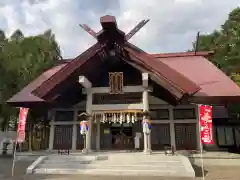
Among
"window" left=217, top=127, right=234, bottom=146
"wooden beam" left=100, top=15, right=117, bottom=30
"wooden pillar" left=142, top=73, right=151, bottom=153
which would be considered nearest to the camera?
"wooden beam" left=100, top=15, right=117, bottom=30

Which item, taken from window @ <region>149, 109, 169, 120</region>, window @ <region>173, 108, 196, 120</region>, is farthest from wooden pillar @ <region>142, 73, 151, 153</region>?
window @ <region>173, 108, 196, 120</region>

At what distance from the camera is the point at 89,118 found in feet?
42.7

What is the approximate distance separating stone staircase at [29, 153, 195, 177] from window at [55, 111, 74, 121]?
4.34m

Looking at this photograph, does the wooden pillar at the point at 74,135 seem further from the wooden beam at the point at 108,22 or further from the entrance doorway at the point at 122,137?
the wooden beam at the point at 108,22

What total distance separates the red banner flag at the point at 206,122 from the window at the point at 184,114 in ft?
15.1

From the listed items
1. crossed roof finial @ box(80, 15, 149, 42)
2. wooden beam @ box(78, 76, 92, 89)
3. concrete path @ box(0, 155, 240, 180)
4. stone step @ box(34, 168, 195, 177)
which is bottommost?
concrete path @ box(0, 155, 240, 180)

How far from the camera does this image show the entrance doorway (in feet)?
50.2

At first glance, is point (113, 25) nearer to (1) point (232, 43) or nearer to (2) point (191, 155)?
(2) point (191, 155)

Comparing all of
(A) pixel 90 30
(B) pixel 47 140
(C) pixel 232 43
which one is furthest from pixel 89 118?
(C) pixel 232 43

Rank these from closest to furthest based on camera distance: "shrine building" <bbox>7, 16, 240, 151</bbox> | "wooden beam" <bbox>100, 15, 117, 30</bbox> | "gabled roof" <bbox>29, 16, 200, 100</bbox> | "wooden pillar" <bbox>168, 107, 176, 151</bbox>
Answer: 1. "gabled roof" <bbox>29, 16, 200, 100</bbox>
2. "wooden beam" <bbox>100, 15, 117, 30</bbox>
3. "shrine building" <bbox>7, 16, 240, 151</bbox>
4. "wooden pillar" <bbox>168, 107, 176, 151</bbox>

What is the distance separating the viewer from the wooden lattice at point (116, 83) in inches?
523

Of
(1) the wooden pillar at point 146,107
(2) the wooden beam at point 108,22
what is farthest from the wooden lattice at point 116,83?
(2) the wooden beam at point 108,22

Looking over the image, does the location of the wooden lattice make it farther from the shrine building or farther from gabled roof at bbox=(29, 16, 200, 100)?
gabled roof at bbox=(29, 16, 200, 100)

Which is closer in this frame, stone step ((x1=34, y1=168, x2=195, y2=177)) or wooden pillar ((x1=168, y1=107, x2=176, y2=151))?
stone step ((x1=34, y1=168, x2=195, y2=177))
